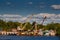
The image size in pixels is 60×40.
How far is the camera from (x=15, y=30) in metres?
53.8

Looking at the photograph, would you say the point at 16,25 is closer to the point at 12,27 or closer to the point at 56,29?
the point at 12,27

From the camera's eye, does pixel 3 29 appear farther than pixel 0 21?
No

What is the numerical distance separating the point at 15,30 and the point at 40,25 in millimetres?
6692

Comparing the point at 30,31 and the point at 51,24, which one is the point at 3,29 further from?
the point at 51,24

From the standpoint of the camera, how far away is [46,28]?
56.3m

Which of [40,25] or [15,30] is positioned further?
[40,25]

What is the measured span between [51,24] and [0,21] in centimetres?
1215

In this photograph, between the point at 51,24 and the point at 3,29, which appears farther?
the point at 51,24

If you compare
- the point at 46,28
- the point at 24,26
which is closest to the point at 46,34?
the point at 46,28

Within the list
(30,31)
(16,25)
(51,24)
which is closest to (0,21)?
(16,25)

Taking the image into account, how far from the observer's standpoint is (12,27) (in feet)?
181

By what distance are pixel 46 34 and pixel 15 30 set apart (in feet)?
24.5

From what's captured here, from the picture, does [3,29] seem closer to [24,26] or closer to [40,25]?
[24,26]

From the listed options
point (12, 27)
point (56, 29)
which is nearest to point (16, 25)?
point (12, 27)
